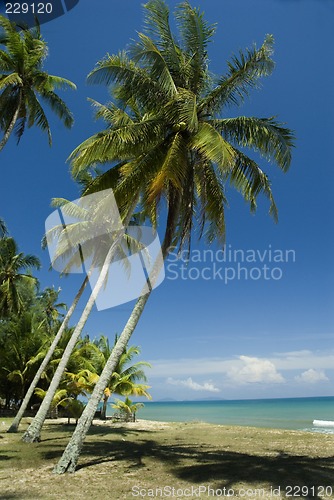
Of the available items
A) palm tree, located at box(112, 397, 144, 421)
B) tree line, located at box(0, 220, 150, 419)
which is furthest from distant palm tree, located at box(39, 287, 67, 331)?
palm tree, located at box(112, 397, 144, 421)

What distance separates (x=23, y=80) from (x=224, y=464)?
1471cm

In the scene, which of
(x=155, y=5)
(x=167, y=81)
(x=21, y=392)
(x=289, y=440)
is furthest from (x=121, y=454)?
(x=21, y=392)

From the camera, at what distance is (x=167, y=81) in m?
11.0

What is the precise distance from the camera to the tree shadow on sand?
Result: 842cm

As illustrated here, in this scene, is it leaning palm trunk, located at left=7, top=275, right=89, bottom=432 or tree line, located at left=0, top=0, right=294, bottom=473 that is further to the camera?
leaning palm trunk, located at left=7, top=275, right=89, bottom=432

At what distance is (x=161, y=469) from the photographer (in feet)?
32.5

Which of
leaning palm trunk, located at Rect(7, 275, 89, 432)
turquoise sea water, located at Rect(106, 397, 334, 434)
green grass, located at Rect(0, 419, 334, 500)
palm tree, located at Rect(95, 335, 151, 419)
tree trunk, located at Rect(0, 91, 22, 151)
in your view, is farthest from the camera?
turquoise sea water, located at Rect(106, 397, 334, 434)

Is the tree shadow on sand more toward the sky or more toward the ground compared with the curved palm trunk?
more toward the ground

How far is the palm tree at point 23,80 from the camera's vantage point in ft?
48.0

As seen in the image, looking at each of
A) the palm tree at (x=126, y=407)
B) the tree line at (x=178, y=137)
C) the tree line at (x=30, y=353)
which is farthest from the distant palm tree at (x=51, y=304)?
the tree line at (x=178, y=137)

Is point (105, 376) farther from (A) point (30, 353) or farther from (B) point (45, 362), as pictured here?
(A) point (30, 353)

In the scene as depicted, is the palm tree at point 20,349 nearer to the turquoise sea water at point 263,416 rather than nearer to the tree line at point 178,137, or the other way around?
the turquoise sea water at point 263,416

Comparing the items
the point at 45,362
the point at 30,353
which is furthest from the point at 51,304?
the point at 45,362

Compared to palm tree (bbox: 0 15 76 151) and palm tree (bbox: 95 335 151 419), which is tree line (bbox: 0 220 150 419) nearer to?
palm tree (bbox: 95 335 151 419)
